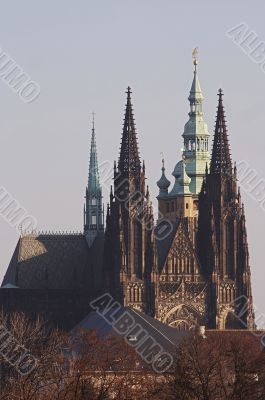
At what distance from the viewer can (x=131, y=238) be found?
164 metres

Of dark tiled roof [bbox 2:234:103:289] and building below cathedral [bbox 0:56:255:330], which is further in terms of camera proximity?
dark tiled roof [bbox 2:234:103:289]

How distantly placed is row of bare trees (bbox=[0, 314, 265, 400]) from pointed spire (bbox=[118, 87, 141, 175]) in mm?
31602

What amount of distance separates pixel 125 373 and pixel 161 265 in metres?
44.5

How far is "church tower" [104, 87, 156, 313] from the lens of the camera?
539 feet

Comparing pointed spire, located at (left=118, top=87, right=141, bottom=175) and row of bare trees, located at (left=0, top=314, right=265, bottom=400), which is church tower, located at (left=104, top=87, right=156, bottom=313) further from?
row of bare trees, located at (left=0, top=314, right=265, bottom=400)

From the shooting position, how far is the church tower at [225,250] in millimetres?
166875

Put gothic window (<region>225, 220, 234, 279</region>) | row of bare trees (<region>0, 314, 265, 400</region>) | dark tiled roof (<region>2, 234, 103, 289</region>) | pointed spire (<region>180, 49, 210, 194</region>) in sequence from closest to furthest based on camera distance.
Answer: row of bare trees (<region>0, 314, 265, 400</region>)
gothic window (<region>225, 220, 234, 279</region>)
dark tiled roof (<region>2, 234, 103, 289</region>)
pointed spire (<region>180, 49, 210, 194</region>)

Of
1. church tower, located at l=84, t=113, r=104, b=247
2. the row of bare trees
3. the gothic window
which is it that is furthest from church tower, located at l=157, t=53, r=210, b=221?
the row of bare trees

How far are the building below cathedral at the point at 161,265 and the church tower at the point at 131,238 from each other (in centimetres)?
6

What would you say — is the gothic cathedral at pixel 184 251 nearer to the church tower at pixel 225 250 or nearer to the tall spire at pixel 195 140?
the church tower at pixel 225 250

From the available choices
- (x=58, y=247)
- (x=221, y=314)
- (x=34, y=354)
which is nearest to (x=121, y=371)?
(x=34, y=354)

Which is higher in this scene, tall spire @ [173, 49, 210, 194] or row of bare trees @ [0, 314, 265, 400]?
tall spire @ [173, 49, 210, 194]

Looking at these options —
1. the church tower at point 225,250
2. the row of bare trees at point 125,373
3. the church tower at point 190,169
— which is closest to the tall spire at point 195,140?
the church tower at point 190,169

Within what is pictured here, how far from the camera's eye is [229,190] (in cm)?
16762
